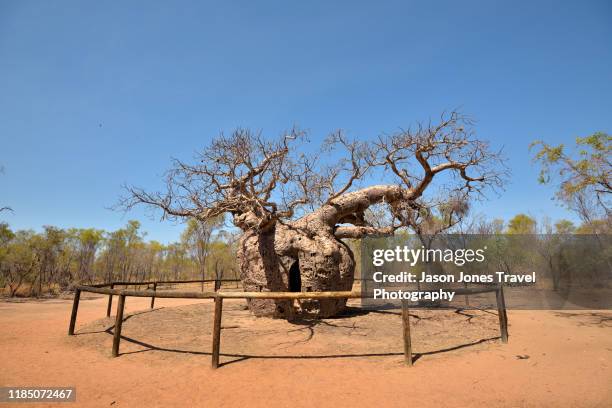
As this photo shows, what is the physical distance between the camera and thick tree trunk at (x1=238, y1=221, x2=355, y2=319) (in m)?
7.54

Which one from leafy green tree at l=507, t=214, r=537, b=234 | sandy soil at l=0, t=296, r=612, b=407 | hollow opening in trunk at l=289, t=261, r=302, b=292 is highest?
leafy green tree at l=507, t=214, r=537, b=234

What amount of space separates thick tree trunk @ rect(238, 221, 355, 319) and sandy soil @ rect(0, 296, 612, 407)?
731mm

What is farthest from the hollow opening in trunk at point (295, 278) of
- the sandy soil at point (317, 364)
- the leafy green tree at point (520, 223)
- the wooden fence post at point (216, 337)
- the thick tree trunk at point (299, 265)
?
the leafy green tree at point (520, 223)

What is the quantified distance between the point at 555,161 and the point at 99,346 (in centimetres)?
1216

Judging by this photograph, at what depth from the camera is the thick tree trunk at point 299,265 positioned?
297 inches

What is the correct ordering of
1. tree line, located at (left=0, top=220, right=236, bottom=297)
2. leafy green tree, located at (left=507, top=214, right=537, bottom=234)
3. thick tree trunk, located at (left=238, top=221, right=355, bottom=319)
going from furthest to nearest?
leafy green tree, located at (left=507, top=214, right=537, bottom=234) < tree line, located at (left=0, top=220, right=236, bottom=297) < thick tree trunk, located at (left=238, top=221, right=355, bottom=319)

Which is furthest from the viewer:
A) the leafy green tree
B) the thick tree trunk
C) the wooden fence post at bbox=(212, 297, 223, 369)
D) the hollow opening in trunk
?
the leafy green tree

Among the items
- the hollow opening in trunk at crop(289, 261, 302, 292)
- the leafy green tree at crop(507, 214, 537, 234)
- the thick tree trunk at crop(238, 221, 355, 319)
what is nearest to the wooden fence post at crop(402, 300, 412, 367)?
the thick tree trunk at crop(238, 221, 355, 319)

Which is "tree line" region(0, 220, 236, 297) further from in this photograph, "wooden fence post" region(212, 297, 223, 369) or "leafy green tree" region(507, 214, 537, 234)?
"leafy green tree" region(507, 214, 537, 234)

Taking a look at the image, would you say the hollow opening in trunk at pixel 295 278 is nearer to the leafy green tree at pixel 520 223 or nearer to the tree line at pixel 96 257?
the tree line at pixel 96 257

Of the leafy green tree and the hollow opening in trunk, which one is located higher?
the leafy green tree

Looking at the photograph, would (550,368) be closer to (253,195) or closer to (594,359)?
(594,359)

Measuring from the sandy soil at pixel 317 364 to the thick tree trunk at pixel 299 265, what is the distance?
73 cm

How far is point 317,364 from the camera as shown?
421cm
